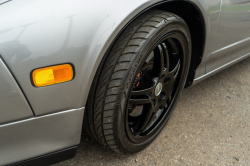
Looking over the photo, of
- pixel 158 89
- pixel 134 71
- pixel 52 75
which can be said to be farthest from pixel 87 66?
pixel 158 89

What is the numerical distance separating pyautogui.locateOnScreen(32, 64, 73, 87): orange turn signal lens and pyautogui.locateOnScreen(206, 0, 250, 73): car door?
3.44ft

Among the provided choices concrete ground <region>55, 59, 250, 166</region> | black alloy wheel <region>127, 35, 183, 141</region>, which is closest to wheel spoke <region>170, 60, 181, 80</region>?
black alloy wheel <region>127, 35, 183, 141</region>

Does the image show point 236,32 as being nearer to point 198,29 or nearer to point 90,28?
point 198,29

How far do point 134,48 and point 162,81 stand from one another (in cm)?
42

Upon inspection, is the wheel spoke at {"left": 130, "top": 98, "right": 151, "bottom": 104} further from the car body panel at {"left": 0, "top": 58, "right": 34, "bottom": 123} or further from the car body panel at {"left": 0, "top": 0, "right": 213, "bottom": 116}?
the car body panel at {"left": 0, "top": 58, "right": 34, "bottom": 123}

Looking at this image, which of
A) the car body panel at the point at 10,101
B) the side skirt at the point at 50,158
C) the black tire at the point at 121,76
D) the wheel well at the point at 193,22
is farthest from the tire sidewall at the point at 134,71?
the car body panel at the point at 10,101

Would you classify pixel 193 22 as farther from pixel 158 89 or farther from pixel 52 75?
pixel 52 75

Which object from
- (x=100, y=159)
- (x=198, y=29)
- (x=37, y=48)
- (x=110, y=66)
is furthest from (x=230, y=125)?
(x=37, y=48)

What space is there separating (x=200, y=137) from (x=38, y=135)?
1128mm

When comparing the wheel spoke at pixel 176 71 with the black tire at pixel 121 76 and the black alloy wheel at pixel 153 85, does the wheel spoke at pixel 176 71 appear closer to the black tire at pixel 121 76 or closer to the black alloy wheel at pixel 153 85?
the black alloy wheel at pixel 153 85

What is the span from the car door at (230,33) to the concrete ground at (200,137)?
0.36m

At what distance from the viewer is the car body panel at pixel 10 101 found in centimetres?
78

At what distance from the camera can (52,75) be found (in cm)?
86

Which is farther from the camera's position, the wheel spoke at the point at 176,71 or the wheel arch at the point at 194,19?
the wheel spoke at the point at 176,71
